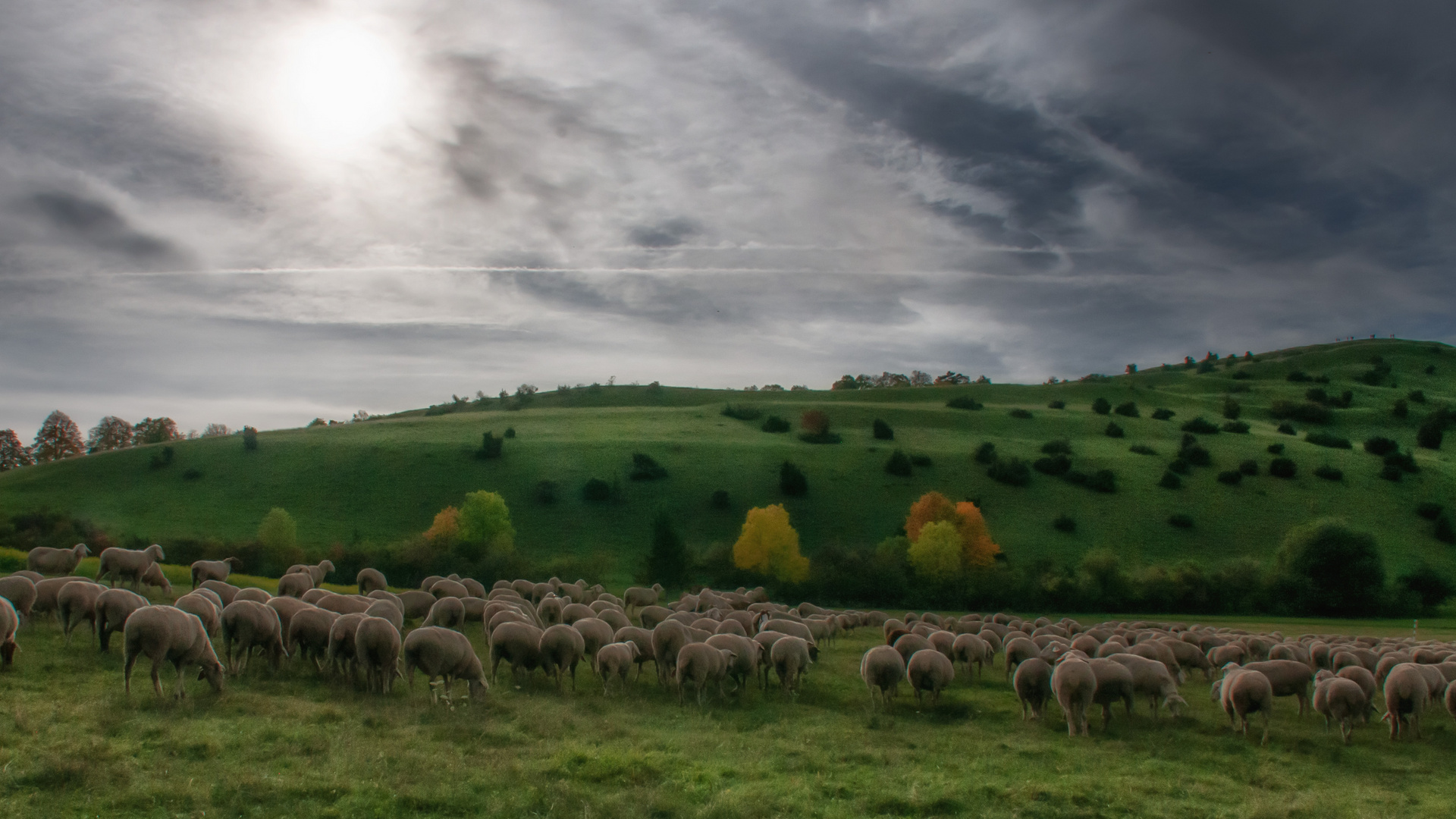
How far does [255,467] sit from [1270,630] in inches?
3533

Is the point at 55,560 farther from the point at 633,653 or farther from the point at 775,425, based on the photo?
the point at 775,425

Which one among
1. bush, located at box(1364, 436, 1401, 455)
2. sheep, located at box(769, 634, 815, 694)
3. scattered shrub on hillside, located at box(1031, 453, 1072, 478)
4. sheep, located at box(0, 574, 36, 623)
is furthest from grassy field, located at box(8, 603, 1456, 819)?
bush, located at box(1364, 436, 1401, 455)

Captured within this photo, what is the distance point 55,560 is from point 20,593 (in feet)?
40.8

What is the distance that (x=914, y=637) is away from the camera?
75.0 ft

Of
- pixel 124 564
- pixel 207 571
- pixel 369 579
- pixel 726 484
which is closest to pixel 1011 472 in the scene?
pixel 726 484

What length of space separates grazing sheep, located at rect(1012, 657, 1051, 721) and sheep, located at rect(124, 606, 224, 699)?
16543 mm

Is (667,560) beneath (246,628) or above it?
beneath

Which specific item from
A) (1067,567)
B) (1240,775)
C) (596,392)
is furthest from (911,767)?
(596,392)

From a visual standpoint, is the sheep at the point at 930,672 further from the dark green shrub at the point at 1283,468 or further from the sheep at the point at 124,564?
the dark green shrub at the point at 1283,468

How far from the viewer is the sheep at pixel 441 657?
16.2 m

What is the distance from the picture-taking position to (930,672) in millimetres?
19266

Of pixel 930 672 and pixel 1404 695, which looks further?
pixel 930 672

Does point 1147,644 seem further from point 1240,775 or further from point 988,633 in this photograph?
point 1240,775

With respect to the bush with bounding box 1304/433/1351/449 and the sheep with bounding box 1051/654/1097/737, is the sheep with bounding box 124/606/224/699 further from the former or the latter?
the bush with bounding box 1304/433/1351/449
